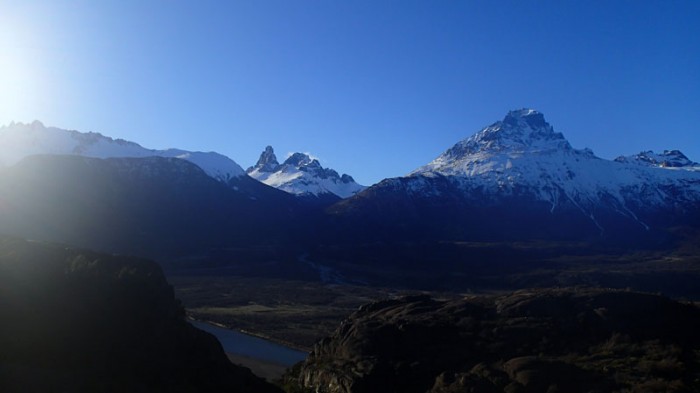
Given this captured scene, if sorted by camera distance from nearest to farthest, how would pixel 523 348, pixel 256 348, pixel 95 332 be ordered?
pixel 95 332, pixel 523 348, pixel 256 348

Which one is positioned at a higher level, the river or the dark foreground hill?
the dark foreground hill

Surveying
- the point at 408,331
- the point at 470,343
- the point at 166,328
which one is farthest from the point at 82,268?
the point at 470,343

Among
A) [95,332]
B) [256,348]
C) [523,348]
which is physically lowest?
[256,348]

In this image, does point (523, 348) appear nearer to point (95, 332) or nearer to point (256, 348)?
point (95, 332)

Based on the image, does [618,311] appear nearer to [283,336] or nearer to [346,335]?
[346,335]

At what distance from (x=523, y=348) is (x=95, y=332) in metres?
28.2

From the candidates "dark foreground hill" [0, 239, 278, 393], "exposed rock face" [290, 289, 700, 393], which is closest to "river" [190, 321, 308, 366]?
"exposed rock face" [290, 289, 700, 393]

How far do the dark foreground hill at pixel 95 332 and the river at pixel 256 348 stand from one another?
1122 inches

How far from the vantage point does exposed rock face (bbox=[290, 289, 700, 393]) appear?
38.2 meters

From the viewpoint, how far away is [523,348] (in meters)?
44.4

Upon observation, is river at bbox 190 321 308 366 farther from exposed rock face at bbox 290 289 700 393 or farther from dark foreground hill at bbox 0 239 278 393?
dark foreground hill at bbox 0 239 278 393

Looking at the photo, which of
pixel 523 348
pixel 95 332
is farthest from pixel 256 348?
pixel 523 348

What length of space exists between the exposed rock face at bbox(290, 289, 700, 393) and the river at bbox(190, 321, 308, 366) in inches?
712

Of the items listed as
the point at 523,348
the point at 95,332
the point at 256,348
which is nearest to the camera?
the point at 95,332
